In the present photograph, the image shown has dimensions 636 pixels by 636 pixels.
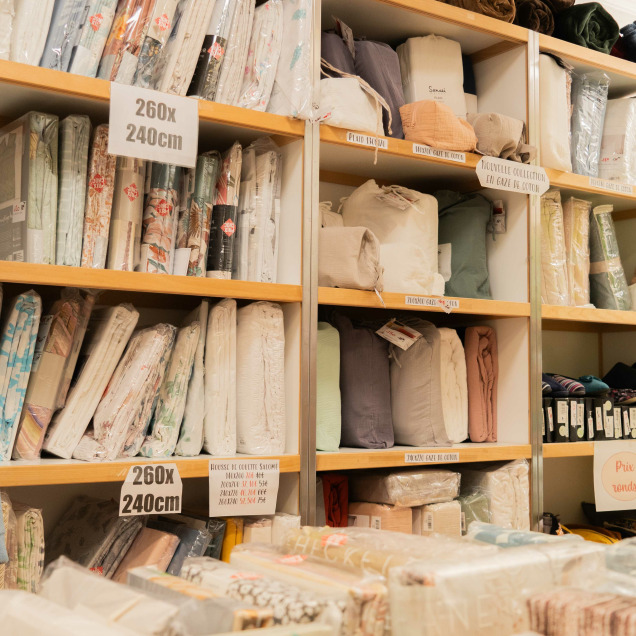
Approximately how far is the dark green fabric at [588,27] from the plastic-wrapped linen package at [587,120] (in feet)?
0.36

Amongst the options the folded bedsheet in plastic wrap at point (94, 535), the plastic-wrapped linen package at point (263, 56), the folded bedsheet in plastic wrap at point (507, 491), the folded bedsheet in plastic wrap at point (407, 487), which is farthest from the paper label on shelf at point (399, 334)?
the folded bedsheet in plastic wrap at point (94, 535)

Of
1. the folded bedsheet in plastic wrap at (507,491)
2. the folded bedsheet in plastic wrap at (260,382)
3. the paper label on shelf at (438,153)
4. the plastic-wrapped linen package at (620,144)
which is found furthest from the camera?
the plastic-wrapped linen package at (620,144)

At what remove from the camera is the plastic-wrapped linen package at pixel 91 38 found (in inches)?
65.2

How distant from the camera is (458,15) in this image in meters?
2.23

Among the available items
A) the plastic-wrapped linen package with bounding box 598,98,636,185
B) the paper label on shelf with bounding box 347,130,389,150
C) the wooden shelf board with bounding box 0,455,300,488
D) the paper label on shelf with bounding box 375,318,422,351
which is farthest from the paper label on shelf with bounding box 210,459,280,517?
the plastic-wrapped linen package with bounding box 598,98,636,185

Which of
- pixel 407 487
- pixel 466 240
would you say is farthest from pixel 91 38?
pixel 407 487

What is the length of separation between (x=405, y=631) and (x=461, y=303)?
4.62 feet

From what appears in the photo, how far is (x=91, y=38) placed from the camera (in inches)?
65.8

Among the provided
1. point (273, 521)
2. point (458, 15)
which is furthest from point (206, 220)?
point (458, 15)

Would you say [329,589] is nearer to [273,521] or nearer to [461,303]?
[273,521]

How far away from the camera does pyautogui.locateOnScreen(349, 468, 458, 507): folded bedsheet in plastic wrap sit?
206 centimetres

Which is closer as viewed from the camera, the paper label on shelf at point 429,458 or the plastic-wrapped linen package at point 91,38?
the plastic-wrapped linen package at point 91,38

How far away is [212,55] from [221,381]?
2.53ft

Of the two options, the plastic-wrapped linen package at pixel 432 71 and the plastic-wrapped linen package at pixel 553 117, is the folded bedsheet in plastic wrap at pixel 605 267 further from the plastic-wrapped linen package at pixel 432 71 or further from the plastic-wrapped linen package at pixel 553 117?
the plastic-wrapped linen package at pixel 432 71
